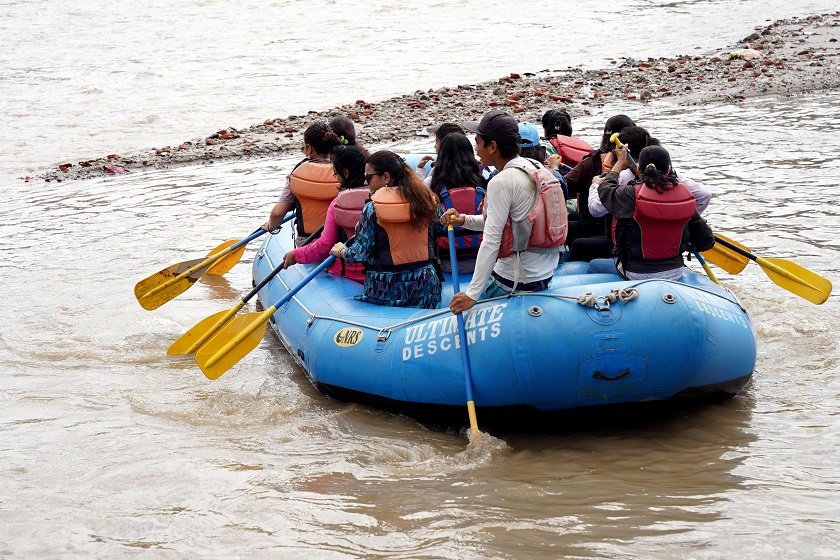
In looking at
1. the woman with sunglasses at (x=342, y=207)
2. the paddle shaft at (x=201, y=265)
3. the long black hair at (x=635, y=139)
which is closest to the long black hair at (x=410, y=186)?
the woman with sunglasses at (x=342, y=207)

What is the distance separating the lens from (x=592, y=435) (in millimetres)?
5078

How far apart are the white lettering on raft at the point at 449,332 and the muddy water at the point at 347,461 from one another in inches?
18.3

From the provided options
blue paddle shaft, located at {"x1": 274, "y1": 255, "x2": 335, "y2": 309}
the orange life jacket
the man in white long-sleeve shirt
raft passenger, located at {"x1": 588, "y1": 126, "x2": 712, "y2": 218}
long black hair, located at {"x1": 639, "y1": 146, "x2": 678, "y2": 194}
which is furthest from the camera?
the orange life jacket

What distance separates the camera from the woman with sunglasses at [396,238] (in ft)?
17.8

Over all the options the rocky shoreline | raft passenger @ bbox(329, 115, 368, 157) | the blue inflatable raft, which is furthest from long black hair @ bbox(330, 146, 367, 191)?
the rocky shoreline

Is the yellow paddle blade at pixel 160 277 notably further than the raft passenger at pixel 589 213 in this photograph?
Yes

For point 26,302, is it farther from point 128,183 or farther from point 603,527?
point 603,527

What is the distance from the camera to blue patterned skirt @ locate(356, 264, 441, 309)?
5656 millimetres

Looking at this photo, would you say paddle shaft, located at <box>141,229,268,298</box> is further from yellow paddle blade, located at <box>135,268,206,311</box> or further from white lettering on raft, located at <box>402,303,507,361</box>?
white lettering on raft, located at <box>402,303,507,361</box>

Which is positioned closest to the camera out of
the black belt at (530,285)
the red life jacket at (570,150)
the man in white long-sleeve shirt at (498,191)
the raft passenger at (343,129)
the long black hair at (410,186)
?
the man in white long-sleeve shirt at (498,191)

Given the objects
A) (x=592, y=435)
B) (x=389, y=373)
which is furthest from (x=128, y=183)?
(x=592, y=435)

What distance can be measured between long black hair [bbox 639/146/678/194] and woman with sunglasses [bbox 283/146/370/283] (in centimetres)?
166

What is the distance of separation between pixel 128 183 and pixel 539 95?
5989 millimetres

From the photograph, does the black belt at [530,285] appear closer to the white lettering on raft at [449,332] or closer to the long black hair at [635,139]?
the white lettering on raft at [449,332]
